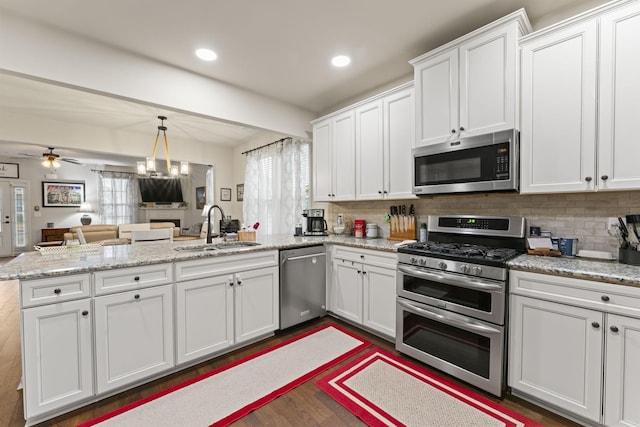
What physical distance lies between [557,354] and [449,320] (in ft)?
1.98

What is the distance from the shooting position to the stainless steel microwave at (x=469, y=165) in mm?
1960

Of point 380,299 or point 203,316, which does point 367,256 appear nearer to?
point 380,299

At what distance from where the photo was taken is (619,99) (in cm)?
164

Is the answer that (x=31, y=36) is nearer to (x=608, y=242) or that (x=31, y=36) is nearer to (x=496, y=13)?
(x=496, y=13)

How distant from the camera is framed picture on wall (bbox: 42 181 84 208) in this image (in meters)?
7.81

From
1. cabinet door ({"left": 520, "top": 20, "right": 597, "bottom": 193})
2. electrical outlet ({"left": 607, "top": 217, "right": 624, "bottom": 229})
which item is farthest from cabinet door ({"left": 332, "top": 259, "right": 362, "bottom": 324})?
electrical outlet ({"left": 607, "top": 217, "right": 624, "bottom": 229})

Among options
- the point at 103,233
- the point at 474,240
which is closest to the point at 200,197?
the point at 103,233

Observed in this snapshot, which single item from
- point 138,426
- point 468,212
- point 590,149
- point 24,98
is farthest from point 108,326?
point 24,98

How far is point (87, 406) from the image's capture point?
179 centimetres

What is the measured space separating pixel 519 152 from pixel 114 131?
6080 mm

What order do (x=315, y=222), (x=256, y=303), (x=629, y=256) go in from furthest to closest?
1. (x=315, y=222)
2. (x=256, y=303)
3. (x=629, y=256)

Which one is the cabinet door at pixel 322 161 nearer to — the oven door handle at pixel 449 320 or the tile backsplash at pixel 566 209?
the tile backsplash at pixel 566 209

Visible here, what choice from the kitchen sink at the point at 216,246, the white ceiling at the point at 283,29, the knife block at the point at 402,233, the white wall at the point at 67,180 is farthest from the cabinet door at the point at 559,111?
the white wall at the point at 67,180

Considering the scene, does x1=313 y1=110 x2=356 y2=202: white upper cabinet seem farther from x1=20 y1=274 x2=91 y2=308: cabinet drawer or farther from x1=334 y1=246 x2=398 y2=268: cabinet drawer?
x1=20 y1=274 x2=91 y2=308: cabinet drawer
